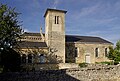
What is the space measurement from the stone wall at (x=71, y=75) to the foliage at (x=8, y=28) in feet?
20.2

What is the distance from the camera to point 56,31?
40188 mm

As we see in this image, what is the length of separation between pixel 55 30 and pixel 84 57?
27.9 ft

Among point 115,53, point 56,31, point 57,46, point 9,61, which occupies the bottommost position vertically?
point 9,61

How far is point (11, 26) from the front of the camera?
2639cm

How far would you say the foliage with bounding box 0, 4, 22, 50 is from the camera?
24.6 metres

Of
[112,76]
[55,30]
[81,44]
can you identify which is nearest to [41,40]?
[55,30]

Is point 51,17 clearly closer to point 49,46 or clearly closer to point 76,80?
point 49,46

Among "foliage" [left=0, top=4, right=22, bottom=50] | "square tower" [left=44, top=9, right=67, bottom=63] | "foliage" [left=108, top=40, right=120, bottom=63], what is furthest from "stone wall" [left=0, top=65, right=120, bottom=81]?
"square tower" [left=44, top=9, right=67, bottom=63]

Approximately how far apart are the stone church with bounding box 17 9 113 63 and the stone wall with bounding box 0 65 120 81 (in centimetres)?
1416

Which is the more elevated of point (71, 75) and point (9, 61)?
point (9, 61)

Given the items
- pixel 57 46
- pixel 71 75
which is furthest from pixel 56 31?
pixel 71 75

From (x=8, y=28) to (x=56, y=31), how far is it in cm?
1582

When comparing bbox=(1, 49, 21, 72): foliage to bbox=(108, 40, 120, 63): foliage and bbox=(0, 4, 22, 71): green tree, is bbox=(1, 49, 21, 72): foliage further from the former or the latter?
bbox=(108, 40, 120, 63): foliage

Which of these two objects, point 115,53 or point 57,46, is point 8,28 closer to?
point 57,46
